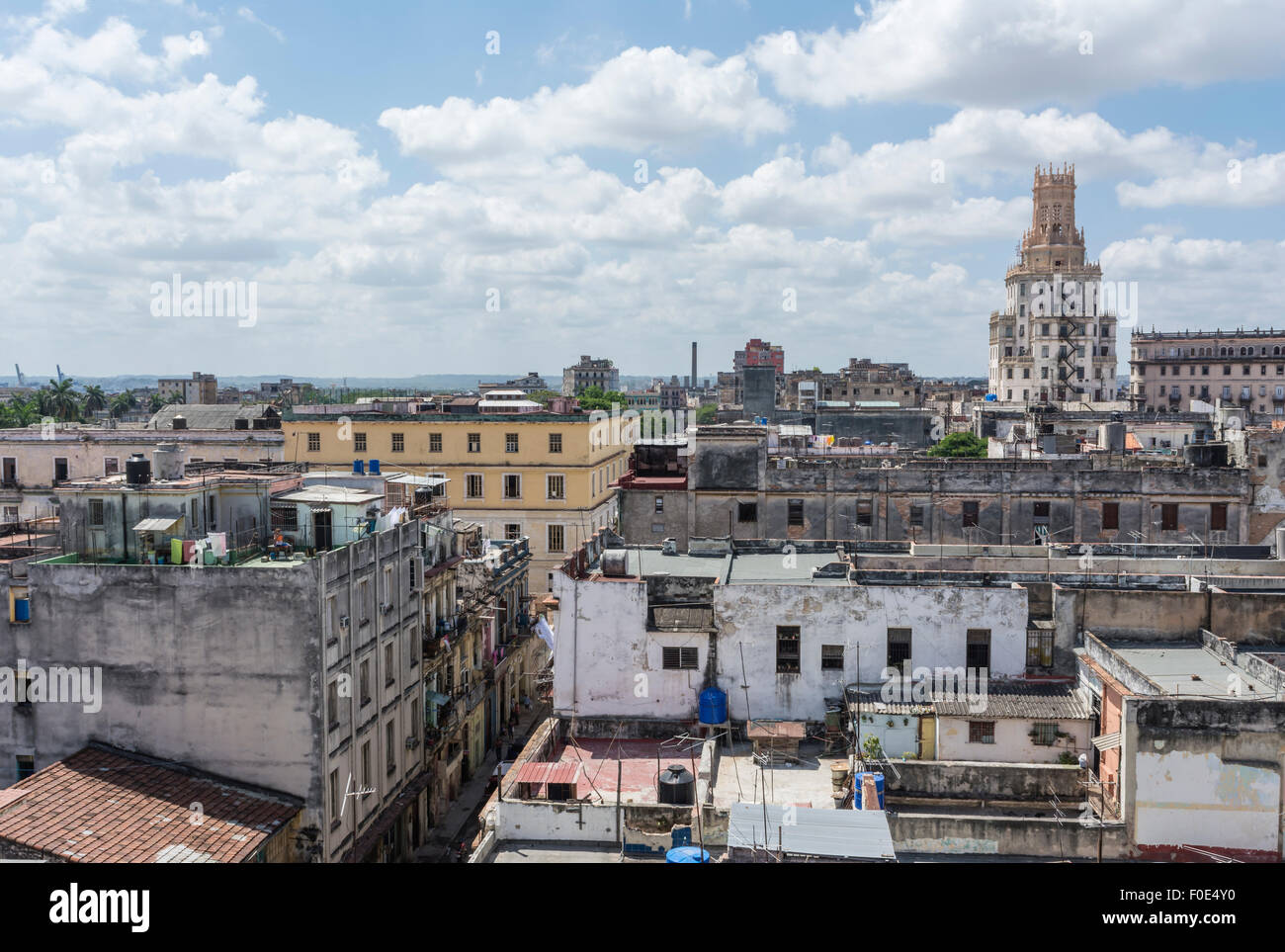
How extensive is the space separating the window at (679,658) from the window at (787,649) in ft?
8.32

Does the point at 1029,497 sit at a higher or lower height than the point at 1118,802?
higher

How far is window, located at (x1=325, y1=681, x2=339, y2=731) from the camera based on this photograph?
90.0 feet

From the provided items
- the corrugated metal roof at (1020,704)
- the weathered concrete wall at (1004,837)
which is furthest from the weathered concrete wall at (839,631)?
the weathered concrete wall at (1004,837)

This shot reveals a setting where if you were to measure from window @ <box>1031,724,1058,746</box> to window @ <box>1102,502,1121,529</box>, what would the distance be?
23.3 metres

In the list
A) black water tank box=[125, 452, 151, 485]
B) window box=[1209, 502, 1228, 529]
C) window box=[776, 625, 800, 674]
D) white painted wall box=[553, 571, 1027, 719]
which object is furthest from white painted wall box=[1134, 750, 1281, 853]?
window box=[1209, 502, 1228, 529]

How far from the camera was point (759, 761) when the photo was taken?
98.7ft

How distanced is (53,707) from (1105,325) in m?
148

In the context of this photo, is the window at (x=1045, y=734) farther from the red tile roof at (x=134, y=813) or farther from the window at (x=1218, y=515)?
the window at (x=1218, y=515)

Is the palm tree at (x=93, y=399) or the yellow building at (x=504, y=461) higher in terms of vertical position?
the palm tree at (x=93, y=399)

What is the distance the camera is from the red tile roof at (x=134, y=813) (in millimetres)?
22297
